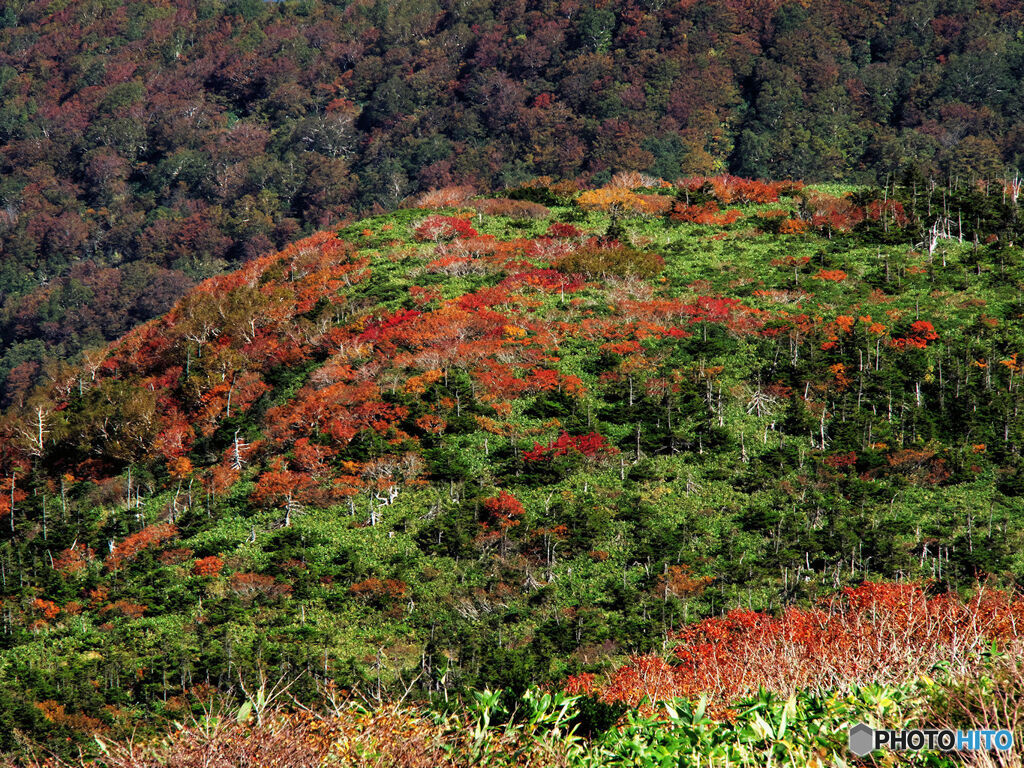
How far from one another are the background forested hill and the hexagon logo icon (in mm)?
102206

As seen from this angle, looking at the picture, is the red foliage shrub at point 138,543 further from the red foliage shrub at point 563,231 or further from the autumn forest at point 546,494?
Result: the red foliage shrub at point 563,231

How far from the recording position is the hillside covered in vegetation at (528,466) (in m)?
28.0

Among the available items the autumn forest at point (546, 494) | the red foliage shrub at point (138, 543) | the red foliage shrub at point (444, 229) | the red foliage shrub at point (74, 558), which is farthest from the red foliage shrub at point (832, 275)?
the red foliage shrub at point (74, 558)

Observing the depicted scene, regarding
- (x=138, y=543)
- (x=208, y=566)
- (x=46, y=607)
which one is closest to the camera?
(x=46, y=607)

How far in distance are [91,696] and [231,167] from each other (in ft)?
422

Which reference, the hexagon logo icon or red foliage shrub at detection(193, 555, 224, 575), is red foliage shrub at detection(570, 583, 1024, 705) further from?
red foliage shrub at detection(193, 555, 224, 575)

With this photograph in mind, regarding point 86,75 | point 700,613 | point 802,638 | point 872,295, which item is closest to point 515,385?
point 700,613

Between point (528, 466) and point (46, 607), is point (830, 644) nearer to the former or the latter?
point (528, 466)

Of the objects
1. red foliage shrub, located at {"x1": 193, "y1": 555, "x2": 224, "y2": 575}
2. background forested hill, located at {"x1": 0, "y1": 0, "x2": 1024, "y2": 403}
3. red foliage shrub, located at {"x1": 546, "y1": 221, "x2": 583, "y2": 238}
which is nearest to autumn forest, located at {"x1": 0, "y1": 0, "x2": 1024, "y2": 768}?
red foliage shrub, located at {"x1": 193, "y1": 555, "x2": 224, "y2": 575}

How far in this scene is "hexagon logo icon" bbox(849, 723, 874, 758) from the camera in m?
Result: 9.89

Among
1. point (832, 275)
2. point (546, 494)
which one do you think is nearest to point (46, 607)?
point (546, 494)

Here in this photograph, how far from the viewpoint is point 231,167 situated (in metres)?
145

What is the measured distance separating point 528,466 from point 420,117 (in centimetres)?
12271

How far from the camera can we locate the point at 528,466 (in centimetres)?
3619
